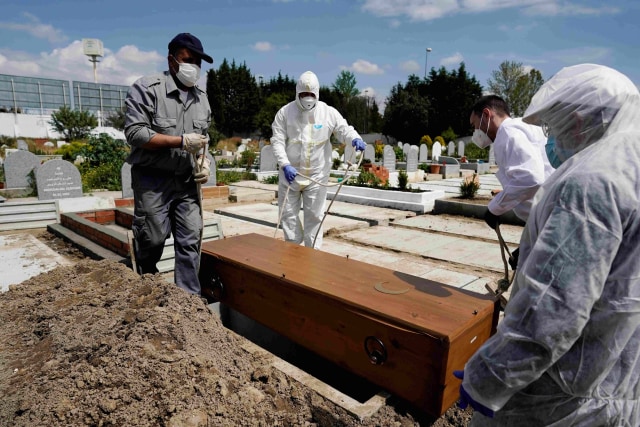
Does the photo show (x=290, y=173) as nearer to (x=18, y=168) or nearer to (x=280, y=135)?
(x=280, y=135)

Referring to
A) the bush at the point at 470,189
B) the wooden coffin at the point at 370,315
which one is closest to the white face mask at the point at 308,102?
the wooden coffin at the point at 370,315

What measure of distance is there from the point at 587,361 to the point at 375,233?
5.27m

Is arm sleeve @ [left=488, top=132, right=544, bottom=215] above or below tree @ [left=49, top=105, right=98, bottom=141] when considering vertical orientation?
below

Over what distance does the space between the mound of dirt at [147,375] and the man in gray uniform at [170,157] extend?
517 mm

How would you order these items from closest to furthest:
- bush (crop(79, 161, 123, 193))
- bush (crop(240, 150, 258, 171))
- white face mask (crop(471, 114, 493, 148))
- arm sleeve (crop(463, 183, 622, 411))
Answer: arm sleeve (crop(463, 183, 622, 411)) < white face mask (crop(471, 114, 493, 148)) < bush (crop(79, 161, 123, 193)) < bush (crop(240, 150, 258, 171))

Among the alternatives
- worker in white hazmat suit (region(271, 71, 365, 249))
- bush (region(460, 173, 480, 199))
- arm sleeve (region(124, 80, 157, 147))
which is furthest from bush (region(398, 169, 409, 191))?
arm sleeve (region(124, 80, 157, 147))

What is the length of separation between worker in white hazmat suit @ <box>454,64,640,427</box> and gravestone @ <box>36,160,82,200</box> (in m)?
8.24

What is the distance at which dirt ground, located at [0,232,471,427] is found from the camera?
1655 millimetres

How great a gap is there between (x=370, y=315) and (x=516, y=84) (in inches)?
1537

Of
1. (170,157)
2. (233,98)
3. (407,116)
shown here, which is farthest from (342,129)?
(233,98)

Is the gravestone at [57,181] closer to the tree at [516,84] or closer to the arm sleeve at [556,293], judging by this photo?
the arm sleeve at [556,293]

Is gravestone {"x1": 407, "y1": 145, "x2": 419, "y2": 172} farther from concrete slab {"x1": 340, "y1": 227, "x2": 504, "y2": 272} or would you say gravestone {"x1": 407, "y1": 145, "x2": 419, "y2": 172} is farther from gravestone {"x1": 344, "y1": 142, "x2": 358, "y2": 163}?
concrete slab {"x1": 340, "y1": 227, "x2": 504, "y2": 272}

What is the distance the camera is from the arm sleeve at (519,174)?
2752 millimetres

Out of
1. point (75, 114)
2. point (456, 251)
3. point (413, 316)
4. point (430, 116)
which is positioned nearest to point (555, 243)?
point (413, 316)
